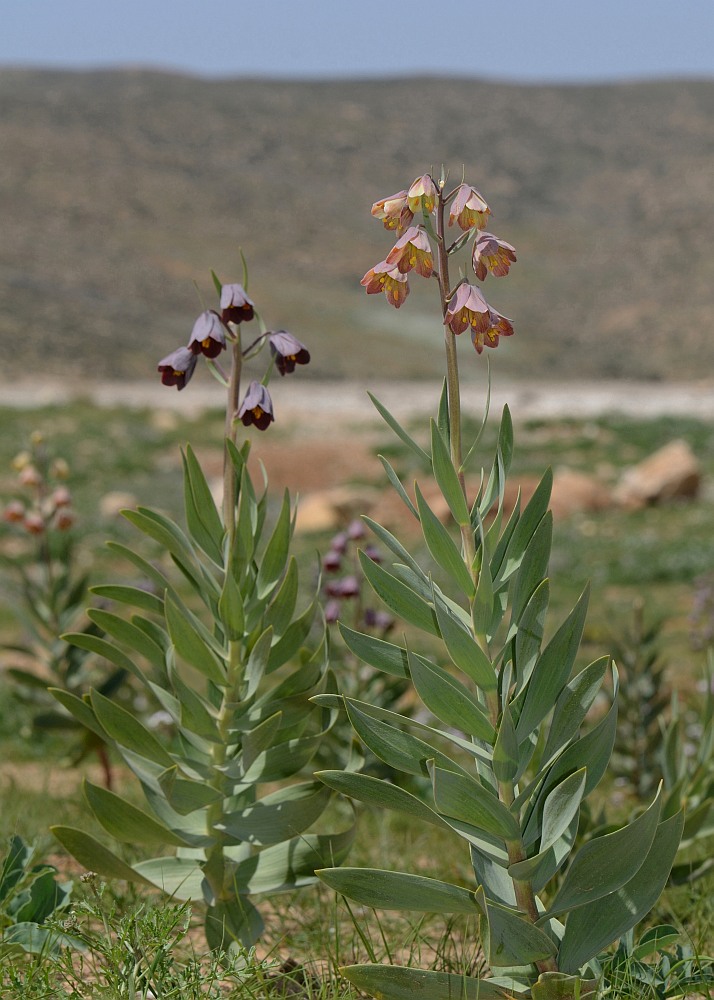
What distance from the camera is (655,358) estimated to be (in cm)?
5059

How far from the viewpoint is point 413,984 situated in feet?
6.68

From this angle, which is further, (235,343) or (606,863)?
(235,343)

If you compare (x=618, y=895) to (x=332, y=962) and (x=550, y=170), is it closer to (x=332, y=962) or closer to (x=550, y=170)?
(x=332, y=962)

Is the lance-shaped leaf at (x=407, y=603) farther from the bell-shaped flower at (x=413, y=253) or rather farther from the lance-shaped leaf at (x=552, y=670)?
the bell-shaped flower at (x=413, y=253)

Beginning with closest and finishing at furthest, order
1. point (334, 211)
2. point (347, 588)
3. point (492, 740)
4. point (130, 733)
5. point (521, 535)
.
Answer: point (492, 740)
point (521, 535)
point (130, 733)
point (347, 588)
point (334, 211)

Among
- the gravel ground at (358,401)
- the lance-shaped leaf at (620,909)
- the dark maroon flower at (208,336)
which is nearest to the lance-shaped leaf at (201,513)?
the dark maroon flower at (208,336)

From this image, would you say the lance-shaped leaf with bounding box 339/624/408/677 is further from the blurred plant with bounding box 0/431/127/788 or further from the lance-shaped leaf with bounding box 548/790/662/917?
the blurred plant with bounding box 0/431/127/788

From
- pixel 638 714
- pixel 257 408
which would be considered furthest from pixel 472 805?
pixel 638 714

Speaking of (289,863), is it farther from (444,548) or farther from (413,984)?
(444,548)

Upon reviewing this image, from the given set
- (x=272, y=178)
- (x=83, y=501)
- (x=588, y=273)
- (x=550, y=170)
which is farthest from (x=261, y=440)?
(x=550, y=170)

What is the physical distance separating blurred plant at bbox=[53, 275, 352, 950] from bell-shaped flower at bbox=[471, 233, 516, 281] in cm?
54

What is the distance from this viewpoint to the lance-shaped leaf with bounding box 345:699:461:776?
6.86ft

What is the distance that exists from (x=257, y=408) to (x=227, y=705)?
70 cm

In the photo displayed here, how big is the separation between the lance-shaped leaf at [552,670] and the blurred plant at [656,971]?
52 centimetres
